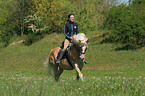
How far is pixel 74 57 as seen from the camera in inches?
422

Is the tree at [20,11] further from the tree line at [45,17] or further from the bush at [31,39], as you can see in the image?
the bush at [31,39]

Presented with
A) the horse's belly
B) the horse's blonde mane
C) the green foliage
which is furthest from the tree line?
the horse's blonde mane

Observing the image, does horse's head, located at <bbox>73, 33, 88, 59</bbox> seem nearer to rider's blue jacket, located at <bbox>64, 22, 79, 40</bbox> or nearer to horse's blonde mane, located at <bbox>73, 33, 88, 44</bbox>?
horse's blonde mane, located at <bbox>73, 33, 88, 44</bbox>

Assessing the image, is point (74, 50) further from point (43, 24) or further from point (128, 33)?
point (43, 24)

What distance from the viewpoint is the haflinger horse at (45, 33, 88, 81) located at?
9.99 meters

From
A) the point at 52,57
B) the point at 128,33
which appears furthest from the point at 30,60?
the point at 52,57

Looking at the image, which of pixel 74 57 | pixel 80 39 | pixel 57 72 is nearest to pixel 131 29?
pixel 57 72

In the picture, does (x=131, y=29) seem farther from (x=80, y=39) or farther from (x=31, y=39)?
(x=80, y=39)

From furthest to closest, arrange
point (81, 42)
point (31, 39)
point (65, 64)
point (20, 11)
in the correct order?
point (20, 11), point (31, 39), point (65, 64), point (81, 42)

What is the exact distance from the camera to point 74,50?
10.8 m

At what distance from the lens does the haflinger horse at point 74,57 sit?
9994 millimetres

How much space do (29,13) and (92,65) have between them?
117 ft

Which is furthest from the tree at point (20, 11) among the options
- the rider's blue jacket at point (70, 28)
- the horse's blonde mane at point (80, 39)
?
the horse's blonde mane at point (80, 39)

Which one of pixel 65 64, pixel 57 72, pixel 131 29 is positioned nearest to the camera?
pixel 65 64
